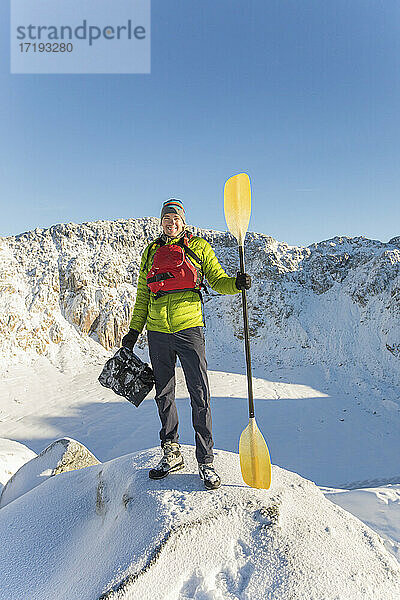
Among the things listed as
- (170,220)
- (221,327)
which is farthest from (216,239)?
(170,220)

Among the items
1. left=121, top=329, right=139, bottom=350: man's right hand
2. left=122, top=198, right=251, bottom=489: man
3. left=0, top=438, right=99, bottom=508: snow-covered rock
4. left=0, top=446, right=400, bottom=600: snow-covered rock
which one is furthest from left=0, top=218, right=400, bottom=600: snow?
left=121, top=329, right=139, bottom=350: man's right hand

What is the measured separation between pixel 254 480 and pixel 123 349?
6.65 feet

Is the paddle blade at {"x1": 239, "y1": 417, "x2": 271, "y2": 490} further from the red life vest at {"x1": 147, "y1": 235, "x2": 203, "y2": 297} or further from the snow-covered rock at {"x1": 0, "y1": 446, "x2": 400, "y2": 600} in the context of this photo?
the red life vest at {"x1": 147, "y1": 235, "x2": 203, "y2": 297}

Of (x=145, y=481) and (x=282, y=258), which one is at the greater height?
A: (x=282, y=258)

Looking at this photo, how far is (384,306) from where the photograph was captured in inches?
791

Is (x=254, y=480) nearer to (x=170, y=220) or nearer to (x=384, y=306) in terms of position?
(x=170, y=220)

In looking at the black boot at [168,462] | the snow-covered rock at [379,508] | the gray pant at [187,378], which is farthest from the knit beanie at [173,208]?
the snow-covered rock at [379,508]

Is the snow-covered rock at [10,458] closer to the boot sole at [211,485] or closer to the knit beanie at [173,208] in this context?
the boot sole at [211,485]

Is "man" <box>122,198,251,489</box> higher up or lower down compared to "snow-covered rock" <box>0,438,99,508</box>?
higher up

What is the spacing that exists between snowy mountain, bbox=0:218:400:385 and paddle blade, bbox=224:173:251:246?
15811 millimetres

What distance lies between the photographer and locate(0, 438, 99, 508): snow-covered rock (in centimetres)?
555

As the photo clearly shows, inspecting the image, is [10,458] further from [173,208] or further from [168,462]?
[173,208]

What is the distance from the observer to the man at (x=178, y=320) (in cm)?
349

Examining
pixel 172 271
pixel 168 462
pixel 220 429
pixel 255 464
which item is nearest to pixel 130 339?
pixel 172 271
